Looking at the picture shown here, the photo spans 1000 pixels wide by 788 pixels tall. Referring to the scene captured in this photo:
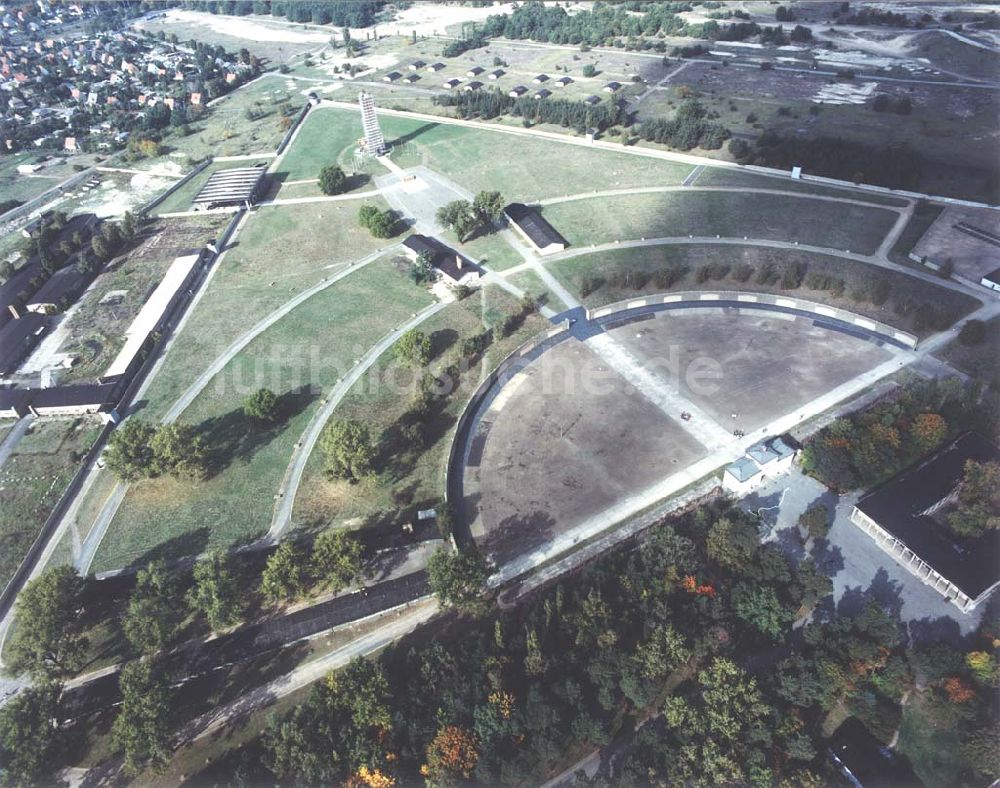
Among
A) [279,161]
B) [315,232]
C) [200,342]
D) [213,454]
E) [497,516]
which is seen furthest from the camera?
[279,161]

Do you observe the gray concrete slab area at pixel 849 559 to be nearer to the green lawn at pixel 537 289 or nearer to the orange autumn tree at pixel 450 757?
the orange autumn tree at pixel 450 757

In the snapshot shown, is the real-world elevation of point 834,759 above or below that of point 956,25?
below

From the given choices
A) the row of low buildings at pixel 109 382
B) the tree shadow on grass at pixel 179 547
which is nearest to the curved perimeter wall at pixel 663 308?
the tree shadow on grass at pixel 179 547

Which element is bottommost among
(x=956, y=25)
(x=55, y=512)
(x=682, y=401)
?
(x=55, y=512)

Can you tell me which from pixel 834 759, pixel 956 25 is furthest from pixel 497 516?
pixel 956 25

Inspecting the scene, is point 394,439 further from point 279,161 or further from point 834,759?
point 279,161

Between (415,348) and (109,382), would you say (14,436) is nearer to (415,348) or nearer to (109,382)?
(109,382)

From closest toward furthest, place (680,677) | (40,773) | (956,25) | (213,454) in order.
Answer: (40,773)
(680,677)
(213,454)
(956,25)
